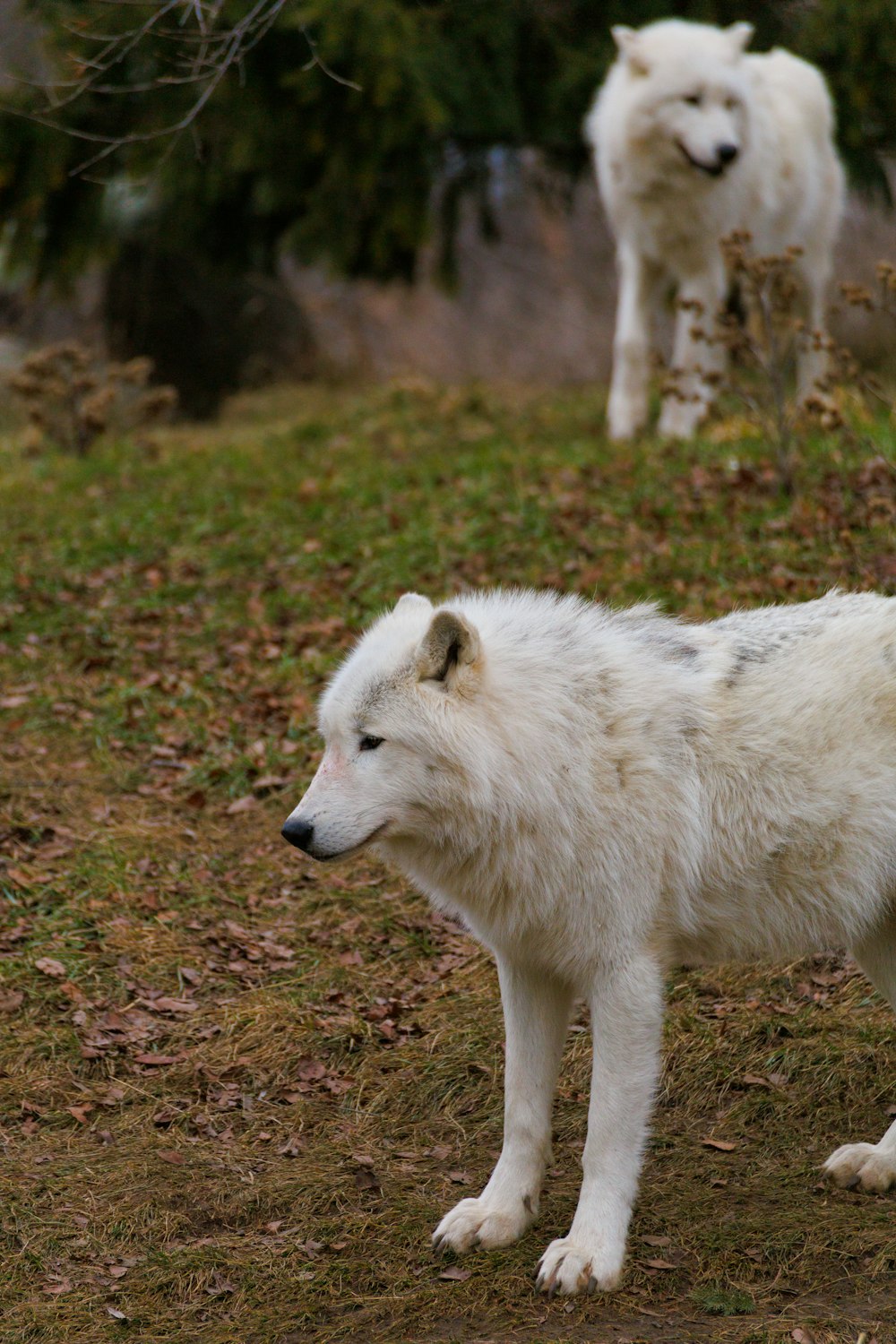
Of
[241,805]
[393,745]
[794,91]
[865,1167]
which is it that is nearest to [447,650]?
[393,745]

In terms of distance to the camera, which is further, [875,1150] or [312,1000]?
[312,1000]

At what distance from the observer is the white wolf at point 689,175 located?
31.1ft

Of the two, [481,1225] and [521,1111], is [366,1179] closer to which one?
[481,1225]

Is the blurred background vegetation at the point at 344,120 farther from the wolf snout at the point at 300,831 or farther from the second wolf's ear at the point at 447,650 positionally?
the wolf snout at the point at 300,831

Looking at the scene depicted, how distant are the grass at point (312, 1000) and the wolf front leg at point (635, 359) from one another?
807mm

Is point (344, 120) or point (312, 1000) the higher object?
point (344, 120)

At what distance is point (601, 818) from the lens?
3662 millimetres

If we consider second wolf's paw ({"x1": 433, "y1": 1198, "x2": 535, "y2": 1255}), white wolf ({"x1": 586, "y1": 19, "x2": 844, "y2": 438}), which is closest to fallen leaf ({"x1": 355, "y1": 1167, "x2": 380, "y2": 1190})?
second wolf's paw ({"x1": 433, "y1": 1198, "x2": 535, "y2": 1255})

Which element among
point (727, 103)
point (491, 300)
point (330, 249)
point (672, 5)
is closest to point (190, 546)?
point (330, 249)

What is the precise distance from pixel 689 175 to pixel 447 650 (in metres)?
7.09

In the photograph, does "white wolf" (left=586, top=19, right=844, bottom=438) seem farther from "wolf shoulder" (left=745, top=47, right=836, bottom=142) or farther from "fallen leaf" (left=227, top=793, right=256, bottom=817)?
"fallen leaf" (left=227, top=793, right=256, bottom=817)

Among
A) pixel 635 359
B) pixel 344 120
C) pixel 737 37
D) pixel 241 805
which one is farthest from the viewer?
pixel 344 120

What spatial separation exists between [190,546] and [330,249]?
3.63m

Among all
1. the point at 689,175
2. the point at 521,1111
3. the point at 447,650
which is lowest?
the point at 521,1111
